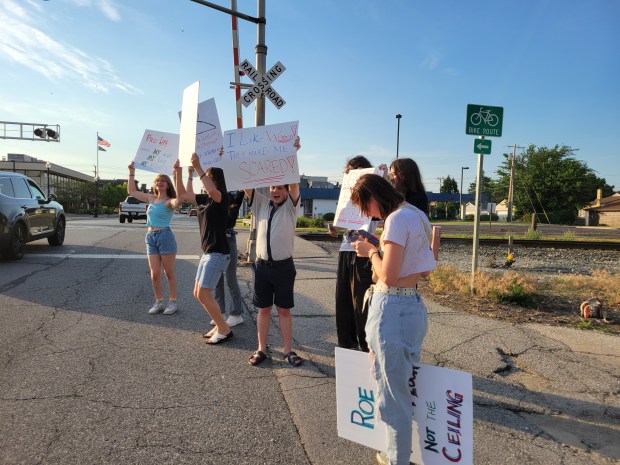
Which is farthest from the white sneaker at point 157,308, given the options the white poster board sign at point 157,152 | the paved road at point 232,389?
the white poster board sign at point 157,152

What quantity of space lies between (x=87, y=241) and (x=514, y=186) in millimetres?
65613

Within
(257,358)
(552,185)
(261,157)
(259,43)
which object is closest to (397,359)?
(257,358)

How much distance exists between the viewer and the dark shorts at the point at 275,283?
13.2ft

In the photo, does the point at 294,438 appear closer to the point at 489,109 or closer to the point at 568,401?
the point at 568,401

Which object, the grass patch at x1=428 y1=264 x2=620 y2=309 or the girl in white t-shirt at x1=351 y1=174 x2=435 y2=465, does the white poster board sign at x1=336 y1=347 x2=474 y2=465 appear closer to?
the girl in white t-shirt at x1=351 y1=174 x2=435 y2=465

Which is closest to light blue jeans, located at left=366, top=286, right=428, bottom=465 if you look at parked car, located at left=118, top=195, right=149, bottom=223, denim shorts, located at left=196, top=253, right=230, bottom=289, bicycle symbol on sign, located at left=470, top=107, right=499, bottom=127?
denim shorts, located at left=196, top=253, right=230, bottom=289

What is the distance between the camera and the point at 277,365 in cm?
412

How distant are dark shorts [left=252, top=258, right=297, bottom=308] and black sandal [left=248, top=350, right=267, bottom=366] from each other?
1.57ft

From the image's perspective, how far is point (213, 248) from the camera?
181 inches

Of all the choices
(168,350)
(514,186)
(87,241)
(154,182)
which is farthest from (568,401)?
(514,186)

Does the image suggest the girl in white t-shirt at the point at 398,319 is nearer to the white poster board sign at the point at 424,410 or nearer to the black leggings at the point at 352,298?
the white poster board sign at the point at 424,410

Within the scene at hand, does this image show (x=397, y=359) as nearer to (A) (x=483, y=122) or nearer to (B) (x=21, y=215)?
(A) (x=483, y=122)

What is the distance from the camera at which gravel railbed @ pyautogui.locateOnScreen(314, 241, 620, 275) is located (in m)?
11.2

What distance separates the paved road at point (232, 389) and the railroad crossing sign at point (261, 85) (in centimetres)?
427
